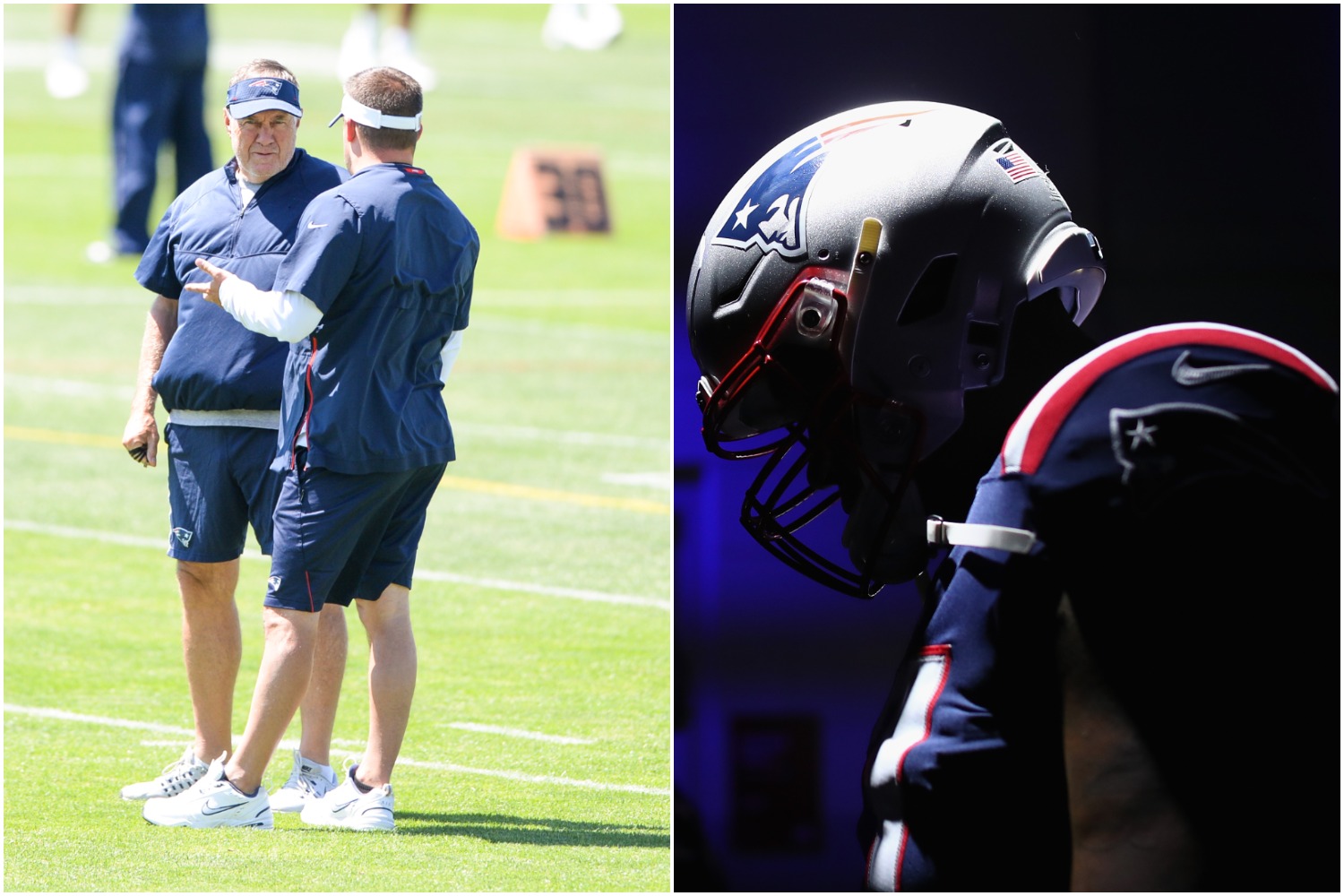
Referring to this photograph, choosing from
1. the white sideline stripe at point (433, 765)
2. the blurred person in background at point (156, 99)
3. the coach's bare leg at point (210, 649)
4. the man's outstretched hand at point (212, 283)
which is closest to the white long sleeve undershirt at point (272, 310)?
the man's outstretched hand at point (212, 283)

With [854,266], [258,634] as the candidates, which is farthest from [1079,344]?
[258,634]

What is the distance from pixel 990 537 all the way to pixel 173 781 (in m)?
3.91

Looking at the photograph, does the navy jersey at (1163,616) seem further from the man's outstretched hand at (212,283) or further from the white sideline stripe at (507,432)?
the white sideline stripe at (507,432)

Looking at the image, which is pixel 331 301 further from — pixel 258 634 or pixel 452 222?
pixel 258 634

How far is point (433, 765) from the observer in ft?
18.6

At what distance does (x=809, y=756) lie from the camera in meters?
2.59

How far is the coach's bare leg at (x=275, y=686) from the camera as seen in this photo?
15.7 ft

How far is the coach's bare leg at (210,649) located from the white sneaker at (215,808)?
299 mm

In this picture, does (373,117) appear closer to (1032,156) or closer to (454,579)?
(1032,156)

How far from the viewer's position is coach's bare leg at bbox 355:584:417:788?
499cm

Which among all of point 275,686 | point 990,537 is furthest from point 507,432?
point 990,537

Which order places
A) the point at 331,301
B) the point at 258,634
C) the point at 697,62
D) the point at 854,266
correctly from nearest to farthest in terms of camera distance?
the point at 854,266
the point at 697,62
the point at 331,301
the point at 258,634

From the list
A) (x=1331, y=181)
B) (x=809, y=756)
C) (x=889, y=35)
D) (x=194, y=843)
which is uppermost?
(x=889, y=35)

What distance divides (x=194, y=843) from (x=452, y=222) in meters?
1.56
